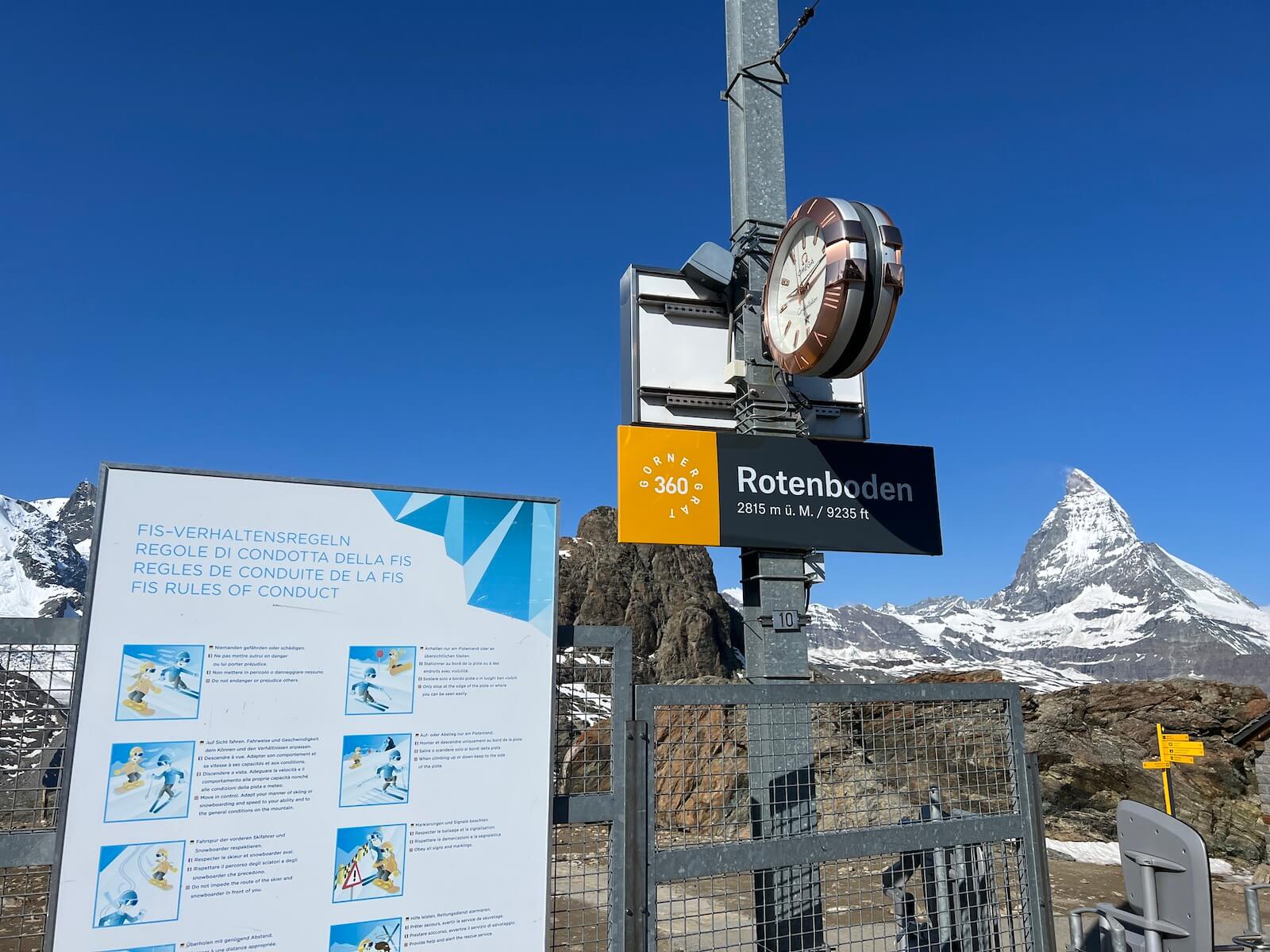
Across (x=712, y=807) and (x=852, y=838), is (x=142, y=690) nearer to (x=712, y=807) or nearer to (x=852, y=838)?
(x=712, y=807)

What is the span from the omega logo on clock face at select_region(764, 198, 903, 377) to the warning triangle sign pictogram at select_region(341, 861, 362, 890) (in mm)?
4602

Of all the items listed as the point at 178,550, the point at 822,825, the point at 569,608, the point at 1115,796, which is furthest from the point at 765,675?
the point at 569,608

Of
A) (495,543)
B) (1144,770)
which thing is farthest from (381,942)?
(1144,770)

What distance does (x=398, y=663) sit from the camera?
3.89 metres

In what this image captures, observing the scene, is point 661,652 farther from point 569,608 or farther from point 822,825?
point 822,825

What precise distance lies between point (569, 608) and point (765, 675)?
10284 cm

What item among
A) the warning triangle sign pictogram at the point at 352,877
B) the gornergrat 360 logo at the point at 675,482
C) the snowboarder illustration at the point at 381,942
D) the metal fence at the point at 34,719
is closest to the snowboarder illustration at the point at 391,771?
the warning triangle sign pictogram at the point at 352,877

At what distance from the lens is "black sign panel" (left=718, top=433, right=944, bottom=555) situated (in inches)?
261

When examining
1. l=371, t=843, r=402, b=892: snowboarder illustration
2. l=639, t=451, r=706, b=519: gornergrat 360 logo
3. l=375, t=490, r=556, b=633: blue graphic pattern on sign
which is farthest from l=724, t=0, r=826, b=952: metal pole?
l=371, t=843, r=402, b=892: snowboarder illustration

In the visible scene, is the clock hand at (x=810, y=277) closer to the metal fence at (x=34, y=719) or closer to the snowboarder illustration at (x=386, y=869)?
the snowboarder illustration at (x=386, y=869)

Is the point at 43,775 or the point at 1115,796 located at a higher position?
the point at 43,775

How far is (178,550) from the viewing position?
3670mm

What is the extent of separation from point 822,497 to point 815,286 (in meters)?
1.68

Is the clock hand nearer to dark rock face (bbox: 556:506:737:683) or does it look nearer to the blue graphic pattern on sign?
the blue graphic pattern on sign
